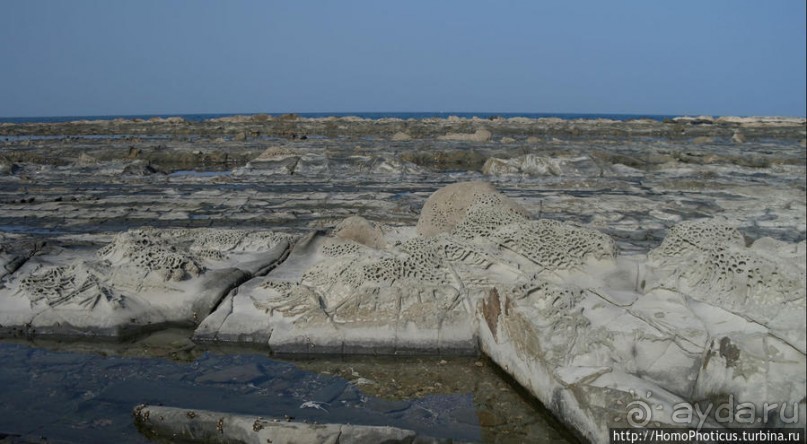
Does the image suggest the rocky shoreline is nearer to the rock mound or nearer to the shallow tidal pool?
the rock mound

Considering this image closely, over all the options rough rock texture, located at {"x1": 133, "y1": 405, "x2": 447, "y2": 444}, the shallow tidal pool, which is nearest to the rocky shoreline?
the shallow tidal pool

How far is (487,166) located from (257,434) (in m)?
17.0

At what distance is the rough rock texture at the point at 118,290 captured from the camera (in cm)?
570

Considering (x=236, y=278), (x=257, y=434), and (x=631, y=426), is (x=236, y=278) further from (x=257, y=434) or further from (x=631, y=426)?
(x=631, y=426)

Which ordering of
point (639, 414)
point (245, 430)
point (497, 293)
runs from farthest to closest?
1. point (497, 293)
2. point (245, 430)
3. point (639, 414)

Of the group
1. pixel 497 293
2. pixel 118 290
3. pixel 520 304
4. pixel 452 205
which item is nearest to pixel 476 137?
pixel 452 205

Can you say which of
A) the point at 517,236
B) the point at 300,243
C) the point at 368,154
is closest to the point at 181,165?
the point at 368,154

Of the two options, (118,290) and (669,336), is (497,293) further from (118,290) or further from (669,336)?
(118,290)

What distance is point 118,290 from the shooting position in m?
5.97

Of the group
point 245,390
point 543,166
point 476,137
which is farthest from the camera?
point 476,137

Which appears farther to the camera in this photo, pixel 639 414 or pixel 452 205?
pixel 452 205

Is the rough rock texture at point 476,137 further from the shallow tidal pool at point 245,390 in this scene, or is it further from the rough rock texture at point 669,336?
the shallow tidal pool at point 245,390

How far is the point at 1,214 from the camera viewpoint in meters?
11.9

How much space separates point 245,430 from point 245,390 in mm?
899
